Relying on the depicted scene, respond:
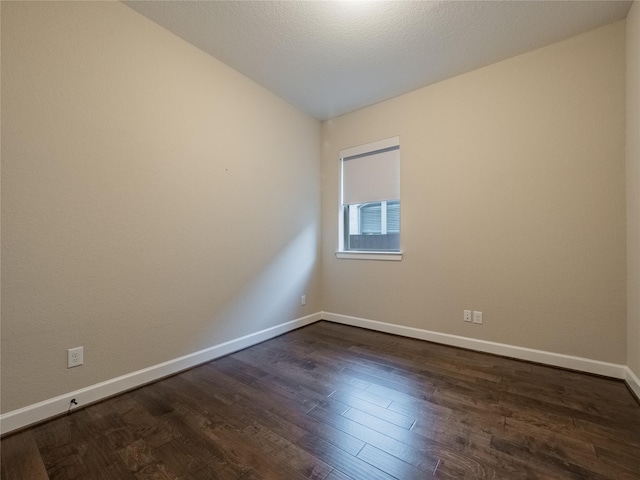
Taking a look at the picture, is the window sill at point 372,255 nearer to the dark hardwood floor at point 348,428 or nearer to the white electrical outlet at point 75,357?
the dark hardwood floor at point 348,428

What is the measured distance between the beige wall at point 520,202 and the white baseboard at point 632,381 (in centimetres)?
12

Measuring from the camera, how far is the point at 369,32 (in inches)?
84.6

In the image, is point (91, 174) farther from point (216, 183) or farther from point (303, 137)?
point (303, 137)

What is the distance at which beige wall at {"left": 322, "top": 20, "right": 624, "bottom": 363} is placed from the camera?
2086 millimetres

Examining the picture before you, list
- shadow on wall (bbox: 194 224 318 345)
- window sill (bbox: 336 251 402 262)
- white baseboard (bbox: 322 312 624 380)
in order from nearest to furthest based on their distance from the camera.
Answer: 1. white baseboard (bbox: 322 312 624 380)
2. shadow on wall (bbox: 194 224 318 345)
3. window sill (bbox: 336 251 402 262)

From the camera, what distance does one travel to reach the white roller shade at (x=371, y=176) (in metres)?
3.14

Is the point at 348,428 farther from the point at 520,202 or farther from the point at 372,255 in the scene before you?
the point at 520,202

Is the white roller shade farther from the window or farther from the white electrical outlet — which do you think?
the white electrical outlet

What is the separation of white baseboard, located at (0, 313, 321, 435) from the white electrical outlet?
17cm

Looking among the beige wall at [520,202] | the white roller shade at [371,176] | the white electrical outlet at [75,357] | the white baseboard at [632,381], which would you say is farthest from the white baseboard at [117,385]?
the white baseboard at [632,381]

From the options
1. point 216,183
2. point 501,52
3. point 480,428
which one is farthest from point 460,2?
point 480,428

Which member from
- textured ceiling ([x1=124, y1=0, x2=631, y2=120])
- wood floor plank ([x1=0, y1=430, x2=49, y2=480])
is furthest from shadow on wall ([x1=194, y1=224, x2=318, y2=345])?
textured ceiling ([x1=124, y1=0, x2=631, y2=120])

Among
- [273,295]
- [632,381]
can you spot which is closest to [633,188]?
[632,381]

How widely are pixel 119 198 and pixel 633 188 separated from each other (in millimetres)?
3562
